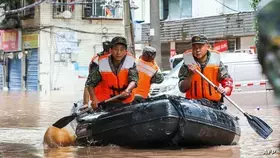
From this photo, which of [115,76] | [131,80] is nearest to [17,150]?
[115,76]

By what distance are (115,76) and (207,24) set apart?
74.9 feet

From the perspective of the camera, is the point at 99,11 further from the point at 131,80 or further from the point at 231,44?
the point at 131,80

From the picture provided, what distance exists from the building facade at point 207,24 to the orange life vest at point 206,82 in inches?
780

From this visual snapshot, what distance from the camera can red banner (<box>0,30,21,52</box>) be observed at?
36.3m

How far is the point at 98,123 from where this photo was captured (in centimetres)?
875

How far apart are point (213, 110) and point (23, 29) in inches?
1126

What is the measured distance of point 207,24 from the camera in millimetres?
31203

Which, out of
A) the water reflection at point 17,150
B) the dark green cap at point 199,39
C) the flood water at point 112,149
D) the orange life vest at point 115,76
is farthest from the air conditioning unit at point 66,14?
the dark green cap at point 199,39

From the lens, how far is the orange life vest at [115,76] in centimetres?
879

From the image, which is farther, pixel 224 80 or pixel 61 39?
pixel 61 39

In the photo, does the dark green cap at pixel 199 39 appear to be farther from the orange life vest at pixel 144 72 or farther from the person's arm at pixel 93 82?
the person's arm at pixel 93 82

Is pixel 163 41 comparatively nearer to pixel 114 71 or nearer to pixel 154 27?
pixel 154 27

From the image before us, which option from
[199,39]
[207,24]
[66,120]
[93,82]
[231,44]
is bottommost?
[66,120]

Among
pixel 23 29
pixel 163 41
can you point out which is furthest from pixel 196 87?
pixel 23 29
